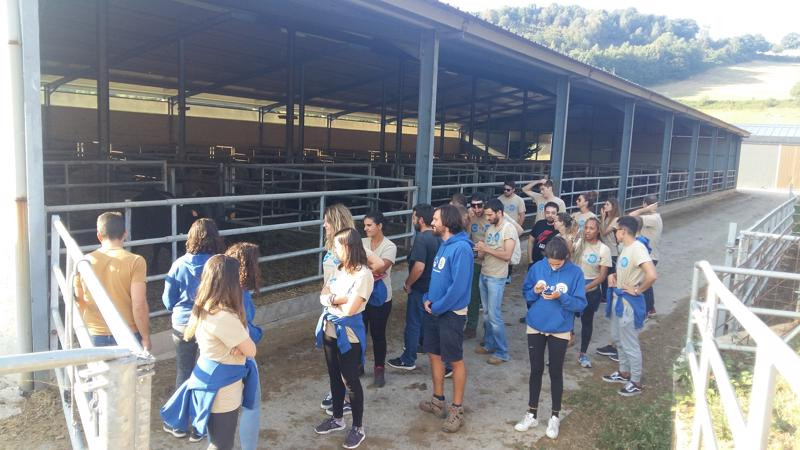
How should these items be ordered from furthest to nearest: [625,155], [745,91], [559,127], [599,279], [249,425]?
[745,91] → [625,155] → [559,127] → [599,279] → [249,425]

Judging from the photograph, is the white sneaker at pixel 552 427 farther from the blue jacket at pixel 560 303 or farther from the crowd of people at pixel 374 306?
the blue jacket at pixel 560 303

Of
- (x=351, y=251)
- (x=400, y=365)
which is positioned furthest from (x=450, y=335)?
(x=400, y=365)

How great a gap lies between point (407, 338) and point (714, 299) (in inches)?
95.9

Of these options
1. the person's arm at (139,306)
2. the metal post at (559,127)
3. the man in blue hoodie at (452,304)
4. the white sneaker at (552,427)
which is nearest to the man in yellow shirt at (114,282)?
the person's arm at (139,306)

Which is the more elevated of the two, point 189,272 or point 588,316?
point 189,272

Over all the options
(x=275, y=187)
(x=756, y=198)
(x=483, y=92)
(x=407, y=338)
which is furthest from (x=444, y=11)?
(x=756, y=198)

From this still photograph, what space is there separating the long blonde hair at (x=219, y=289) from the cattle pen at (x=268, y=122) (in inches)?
32.0

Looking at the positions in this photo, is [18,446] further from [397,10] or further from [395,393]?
[397,10]

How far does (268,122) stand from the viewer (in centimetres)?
2297

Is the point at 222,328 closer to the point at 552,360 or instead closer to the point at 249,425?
the point at 249,425

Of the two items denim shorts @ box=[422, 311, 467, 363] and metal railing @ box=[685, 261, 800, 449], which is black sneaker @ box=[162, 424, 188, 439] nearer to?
denim shorts @ box=[422, 311, 467, 363]

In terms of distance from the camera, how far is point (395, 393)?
173 inches

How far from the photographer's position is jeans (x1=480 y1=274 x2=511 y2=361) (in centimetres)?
508

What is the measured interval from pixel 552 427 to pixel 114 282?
2.84m
